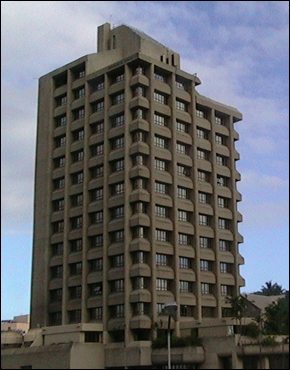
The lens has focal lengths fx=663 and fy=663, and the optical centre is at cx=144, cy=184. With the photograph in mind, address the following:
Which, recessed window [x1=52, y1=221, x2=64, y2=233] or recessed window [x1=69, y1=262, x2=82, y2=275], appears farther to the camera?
recessed window [x1=52, y1=221, x2=64, y2=233]

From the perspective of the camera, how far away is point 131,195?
87000 mm

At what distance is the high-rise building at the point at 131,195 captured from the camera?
85938 mm

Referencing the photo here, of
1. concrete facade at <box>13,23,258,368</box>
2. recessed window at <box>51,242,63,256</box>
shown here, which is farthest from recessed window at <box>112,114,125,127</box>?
recessed window at <box>51,242,63,256</box>

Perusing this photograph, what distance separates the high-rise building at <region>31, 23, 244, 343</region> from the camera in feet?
282

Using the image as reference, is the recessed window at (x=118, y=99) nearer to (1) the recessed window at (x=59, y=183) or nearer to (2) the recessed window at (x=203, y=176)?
(1) the recessed window at (x=59, y=183)

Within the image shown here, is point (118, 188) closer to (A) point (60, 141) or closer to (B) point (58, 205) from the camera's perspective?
(B) point (58, 205)

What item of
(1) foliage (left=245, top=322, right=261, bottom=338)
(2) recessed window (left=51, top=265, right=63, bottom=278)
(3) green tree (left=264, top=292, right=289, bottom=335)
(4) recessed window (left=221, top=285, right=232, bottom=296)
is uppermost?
(2) recessed window (left=51, top=265, right=63, bottom=278)

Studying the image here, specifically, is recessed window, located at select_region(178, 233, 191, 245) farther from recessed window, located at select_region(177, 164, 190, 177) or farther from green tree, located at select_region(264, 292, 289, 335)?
green tree, located at select_region(264, 292, 289, 335)

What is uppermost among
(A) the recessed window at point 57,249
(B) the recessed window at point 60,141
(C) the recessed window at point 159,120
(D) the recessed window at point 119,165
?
(C) the recessed window at point 159,120

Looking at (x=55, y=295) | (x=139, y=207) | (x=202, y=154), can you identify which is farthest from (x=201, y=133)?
(x=55, y=295)

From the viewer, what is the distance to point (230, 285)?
314 feet

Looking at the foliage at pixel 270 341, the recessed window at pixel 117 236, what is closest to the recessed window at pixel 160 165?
the recessed window at pixel 117 236

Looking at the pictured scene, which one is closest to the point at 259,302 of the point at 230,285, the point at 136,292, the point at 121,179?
the point at 230,285

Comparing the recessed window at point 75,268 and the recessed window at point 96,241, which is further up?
the recessed window at point 96,241
